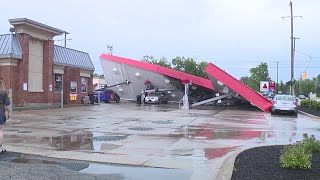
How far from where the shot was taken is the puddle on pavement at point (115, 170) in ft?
24.9

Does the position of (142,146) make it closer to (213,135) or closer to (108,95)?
(213,135)

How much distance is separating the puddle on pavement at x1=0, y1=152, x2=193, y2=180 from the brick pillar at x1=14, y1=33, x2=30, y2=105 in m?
20.9

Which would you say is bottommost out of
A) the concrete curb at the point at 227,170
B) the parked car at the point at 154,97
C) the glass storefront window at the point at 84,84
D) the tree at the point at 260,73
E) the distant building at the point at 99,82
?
the concrete curb at the point at 227,170

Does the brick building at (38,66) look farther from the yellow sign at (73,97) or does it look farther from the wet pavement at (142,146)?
the wet pavement at (142,146)

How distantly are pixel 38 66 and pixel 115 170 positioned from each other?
84.6 feet

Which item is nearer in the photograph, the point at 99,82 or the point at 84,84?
the point at 84,84

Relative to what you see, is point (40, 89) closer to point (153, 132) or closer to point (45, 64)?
point (45, 64)

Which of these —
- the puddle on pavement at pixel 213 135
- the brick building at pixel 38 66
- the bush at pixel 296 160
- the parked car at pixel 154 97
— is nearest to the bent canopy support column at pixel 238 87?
the brick building at pixel 38 66

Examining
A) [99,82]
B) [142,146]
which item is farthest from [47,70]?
[99,82]

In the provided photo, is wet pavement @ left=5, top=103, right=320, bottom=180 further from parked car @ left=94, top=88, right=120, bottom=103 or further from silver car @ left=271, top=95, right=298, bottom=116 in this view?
parked car @ left=94, top=88, right=120, bottom=103

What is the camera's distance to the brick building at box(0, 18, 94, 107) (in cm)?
2887

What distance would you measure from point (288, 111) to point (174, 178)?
2410cm

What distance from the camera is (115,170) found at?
26.4 ft

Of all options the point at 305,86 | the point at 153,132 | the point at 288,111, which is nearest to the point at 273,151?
the point at 153,132
